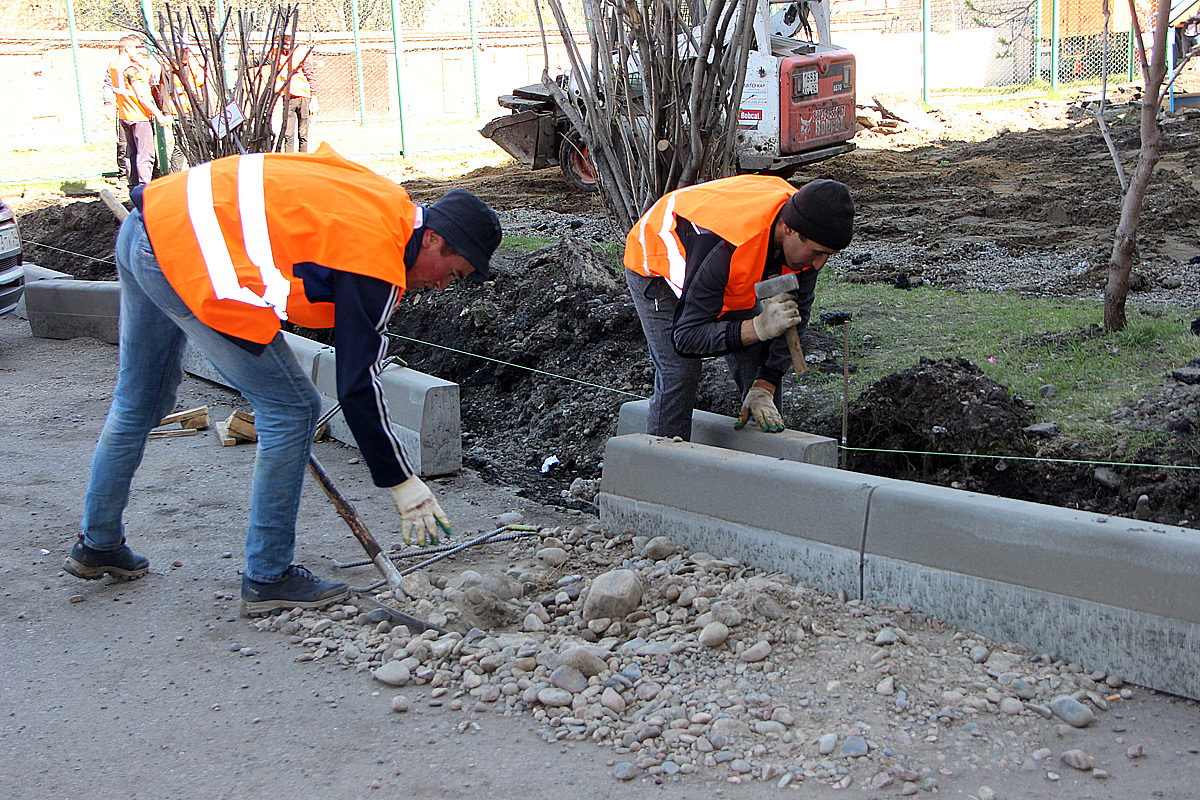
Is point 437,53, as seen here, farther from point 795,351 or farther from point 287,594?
point 287,594

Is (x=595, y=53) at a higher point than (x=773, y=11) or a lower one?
lower

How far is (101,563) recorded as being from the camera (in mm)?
3600

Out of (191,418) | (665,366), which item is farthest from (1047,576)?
(191,418)

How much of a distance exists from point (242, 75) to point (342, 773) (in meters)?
7.05

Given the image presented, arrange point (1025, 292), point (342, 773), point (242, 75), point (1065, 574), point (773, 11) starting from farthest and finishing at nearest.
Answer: point (773, 11) → point (242, 75) → point (1025, 292) → point (1065, 574) → point (342, 773)

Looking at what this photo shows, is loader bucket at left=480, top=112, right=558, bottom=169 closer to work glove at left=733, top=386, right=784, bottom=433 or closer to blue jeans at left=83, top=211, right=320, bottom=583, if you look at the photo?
work glove at left=733, top=386, right=784, bottom=433

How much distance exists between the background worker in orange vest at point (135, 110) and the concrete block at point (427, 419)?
30.9ft

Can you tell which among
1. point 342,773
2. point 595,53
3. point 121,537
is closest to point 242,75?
point 595,53

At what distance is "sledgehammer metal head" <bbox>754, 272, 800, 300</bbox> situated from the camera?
336cm

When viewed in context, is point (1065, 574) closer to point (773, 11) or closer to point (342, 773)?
point (342, 773)

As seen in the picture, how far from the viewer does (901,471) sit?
4.11 m

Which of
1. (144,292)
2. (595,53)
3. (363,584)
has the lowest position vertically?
(363,584)

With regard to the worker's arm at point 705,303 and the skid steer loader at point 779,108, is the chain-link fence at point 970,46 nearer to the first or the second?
the skid steer loader at point 779,108

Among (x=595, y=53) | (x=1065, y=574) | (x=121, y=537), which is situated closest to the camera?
(x=1065, y=574)
